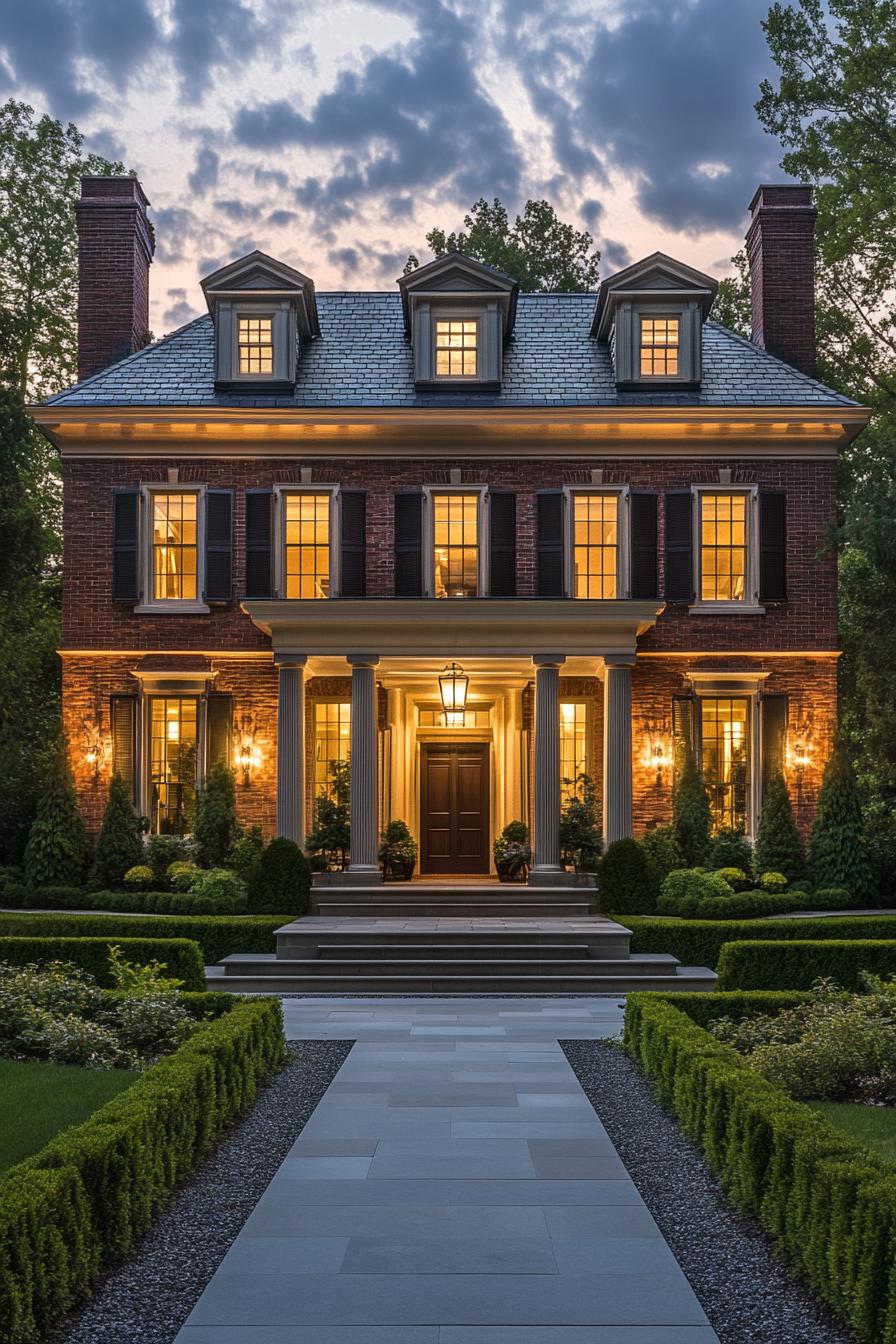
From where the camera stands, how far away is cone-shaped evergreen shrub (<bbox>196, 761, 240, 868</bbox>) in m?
22.6

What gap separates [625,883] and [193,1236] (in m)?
14.5

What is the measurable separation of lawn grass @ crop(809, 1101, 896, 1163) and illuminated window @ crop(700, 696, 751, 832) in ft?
48.0

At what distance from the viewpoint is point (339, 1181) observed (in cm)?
771

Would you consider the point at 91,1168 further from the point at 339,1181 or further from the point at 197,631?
the point at 197,631

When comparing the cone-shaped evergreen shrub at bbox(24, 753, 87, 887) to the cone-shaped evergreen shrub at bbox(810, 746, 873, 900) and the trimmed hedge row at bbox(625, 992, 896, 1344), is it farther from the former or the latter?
the trimmed hedge row at bbox(625, 992, 896, 1344)

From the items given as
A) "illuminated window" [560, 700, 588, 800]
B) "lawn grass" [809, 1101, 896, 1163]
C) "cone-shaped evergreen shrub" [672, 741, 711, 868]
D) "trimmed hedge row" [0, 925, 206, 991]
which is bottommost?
"lawn grass" [809, 1101, 896, 1163]

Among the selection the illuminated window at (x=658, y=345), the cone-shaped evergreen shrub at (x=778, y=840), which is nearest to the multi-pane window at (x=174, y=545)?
the illuminated window at (x=658, y=345)

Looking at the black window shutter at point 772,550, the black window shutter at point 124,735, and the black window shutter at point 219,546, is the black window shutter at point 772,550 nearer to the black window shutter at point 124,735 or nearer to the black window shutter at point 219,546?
the black window shutter at point 219,546

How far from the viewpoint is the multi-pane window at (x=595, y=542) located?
78.6 feet

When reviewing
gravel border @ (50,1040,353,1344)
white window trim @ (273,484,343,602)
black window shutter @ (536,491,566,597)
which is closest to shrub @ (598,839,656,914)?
black window shutter @ (536,491,566,597)

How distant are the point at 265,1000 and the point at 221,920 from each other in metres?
7.01

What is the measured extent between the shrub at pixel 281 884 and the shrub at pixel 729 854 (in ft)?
22.4

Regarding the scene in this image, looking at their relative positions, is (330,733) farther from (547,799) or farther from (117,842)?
(547,799)

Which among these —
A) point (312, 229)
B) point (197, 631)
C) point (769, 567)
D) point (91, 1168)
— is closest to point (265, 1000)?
point (91, 1168)
